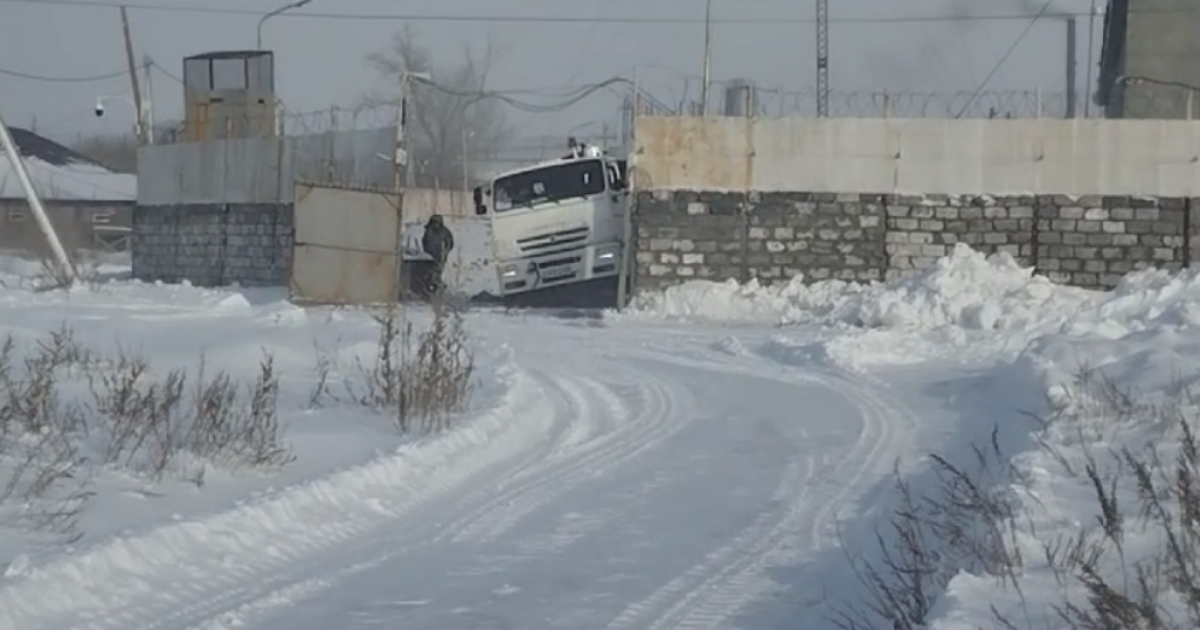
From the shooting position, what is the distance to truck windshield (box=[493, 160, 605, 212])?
29.9 metres

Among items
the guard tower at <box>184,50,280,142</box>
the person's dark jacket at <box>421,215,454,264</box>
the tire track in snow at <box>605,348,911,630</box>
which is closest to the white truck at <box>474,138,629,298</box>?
the person's dark jacket at <box>421,215,454,264</box>

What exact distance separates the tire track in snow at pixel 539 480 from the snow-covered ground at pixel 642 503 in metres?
0.03

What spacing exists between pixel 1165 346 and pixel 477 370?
626 cm

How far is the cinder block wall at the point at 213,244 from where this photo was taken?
37.6 metres

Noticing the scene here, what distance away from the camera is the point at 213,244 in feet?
129

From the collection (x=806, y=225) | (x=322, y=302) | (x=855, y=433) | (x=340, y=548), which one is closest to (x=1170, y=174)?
(x=806, y=225)

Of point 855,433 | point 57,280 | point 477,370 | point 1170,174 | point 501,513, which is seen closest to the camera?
point 501,513

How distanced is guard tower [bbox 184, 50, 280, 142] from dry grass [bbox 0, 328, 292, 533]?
30.1 meters

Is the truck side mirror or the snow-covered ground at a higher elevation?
the truck side mirror

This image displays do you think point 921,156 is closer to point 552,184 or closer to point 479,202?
point 552,184

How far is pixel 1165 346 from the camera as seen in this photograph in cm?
1410

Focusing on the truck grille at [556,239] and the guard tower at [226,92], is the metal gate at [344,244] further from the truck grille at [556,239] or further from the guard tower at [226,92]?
the guard tower at [226,92]

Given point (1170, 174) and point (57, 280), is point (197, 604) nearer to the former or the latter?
point (1170, 174)

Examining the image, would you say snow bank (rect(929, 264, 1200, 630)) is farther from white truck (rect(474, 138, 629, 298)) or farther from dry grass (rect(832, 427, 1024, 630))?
white truck (rect(474, 138, 629, 298))
